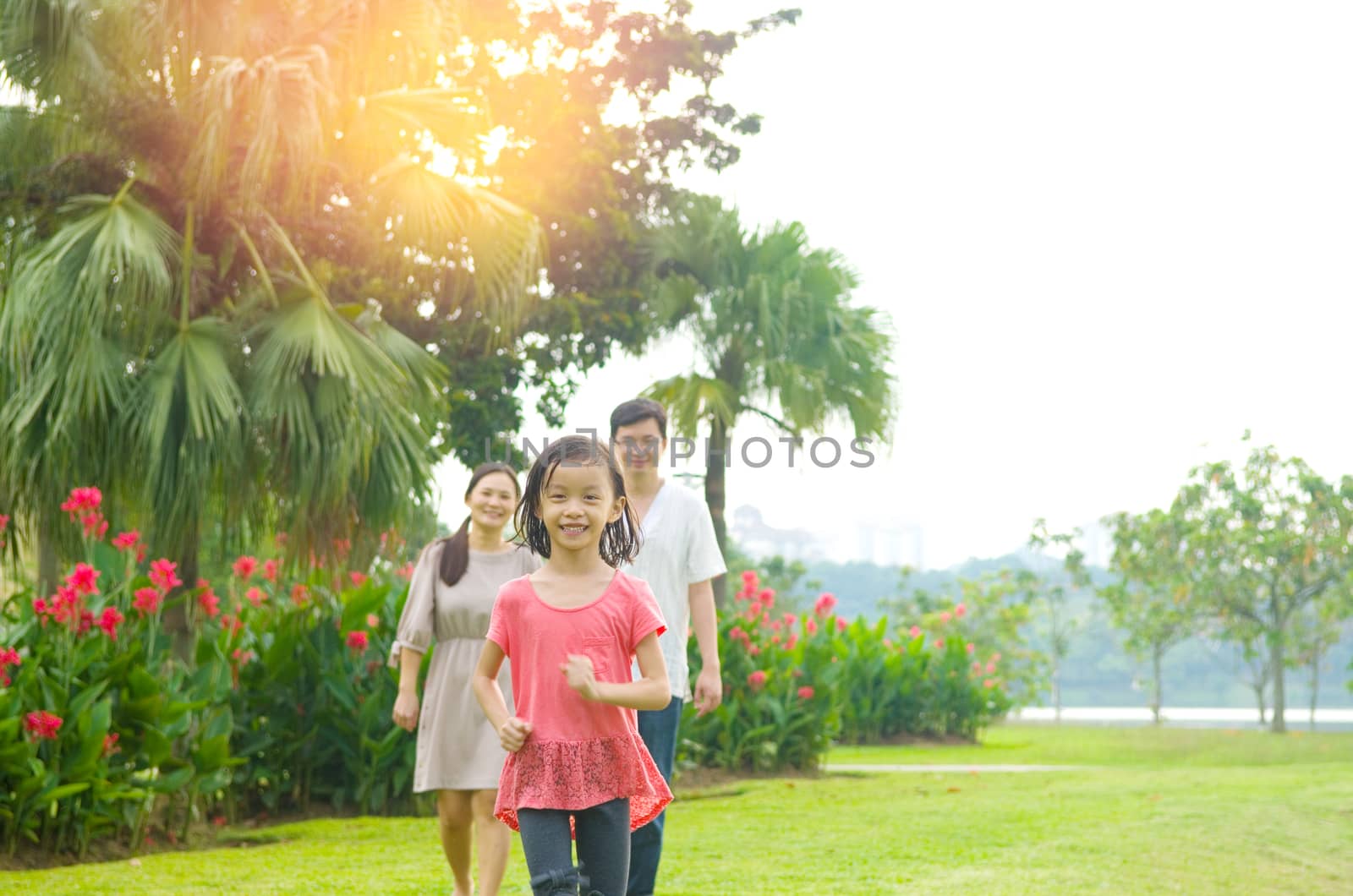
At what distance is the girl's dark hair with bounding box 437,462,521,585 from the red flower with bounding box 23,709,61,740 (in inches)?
81.8

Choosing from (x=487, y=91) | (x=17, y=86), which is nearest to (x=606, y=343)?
(x=487, y=91)

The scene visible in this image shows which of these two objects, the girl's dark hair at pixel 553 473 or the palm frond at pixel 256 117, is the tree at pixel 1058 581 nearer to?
the palm frond at pixel 256 117

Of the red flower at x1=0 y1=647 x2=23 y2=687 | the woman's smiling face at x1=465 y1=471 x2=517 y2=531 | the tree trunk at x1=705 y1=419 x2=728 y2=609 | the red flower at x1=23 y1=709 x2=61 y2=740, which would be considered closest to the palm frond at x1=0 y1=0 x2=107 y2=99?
the red flower at x1=0 y1=647 x2=23 y2=687

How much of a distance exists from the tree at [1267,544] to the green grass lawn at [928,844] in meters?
12.3

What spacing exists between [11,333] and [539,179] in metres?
9.71

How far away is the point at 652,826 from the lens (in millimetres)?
4344

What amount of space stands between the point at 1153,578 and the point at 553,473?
896 inches

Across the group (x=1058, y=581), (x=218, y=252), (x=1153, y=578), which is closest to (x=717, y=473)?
(x=218, y=252)

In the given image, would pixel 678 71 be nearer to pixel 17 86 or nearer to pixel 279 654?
pixel 17 86

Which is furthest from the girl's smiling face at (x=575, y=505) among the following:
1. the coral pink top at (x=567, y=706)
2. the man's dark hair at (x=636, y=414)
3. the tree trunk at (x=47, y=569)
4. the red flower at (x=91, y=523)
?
the tree trunk at (x=47, y=569)

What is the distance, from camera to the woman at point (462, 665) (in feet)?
17.1

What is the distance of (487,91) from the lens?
1750 cm

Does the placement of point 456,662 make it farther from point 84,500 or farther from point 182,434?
point 182,434

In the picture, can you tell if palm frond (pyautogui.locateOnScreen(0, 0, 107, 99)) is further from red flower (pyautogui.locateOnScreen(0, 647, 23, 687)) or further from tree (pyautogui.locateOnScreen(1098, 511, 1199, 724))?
tree (pyautogui.locateOnScreen(1098, 511, 1199, 724))
